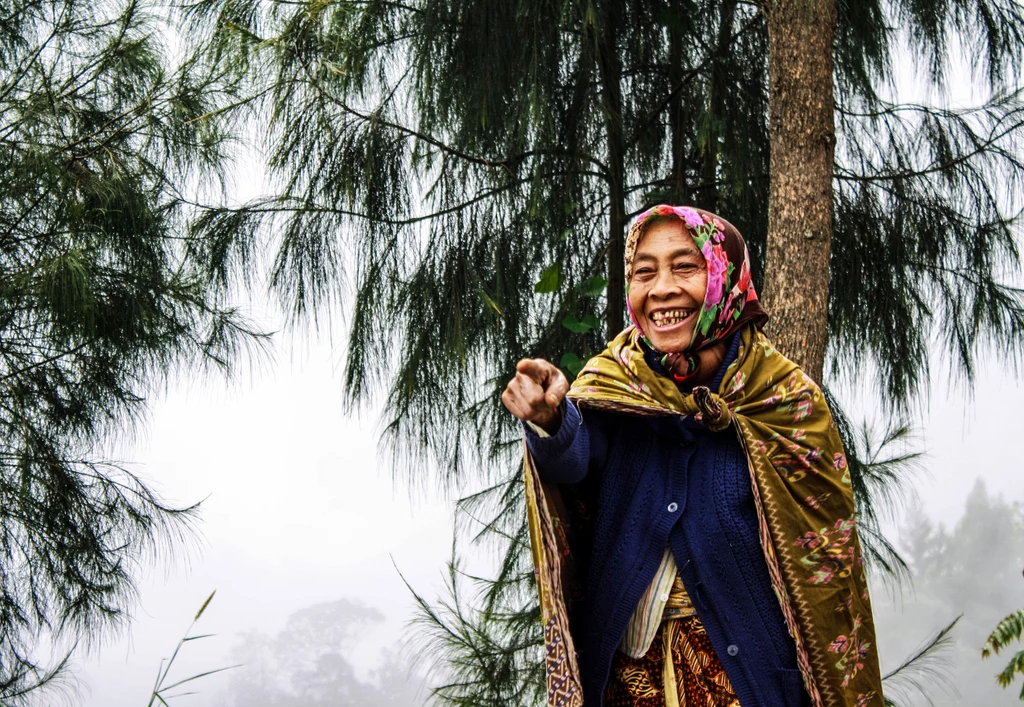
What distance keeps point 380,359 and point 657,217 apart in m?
1.70

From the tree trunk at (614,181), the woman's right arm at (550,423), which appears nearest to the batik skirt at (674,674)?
the woman's right arm at (550,423)

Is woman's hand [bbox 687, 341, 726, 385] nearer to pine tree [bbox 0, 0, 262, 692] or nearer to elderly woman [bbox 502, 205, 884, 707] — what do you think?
elderly woman [bbox 502, 205, 884, 707]

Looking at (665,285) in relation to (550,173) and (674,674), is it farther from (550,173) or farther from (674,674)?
(550,173)

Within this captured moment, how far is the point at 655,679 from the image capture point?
147 cm

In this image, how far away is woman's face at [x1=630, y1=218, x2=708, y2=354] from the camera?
152 cm

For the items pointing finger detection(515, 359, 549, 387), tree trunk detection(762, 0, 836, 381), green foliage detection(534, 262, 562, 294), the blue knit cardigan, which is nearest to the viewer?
pointing finger detection(515, 359, 549, 387)

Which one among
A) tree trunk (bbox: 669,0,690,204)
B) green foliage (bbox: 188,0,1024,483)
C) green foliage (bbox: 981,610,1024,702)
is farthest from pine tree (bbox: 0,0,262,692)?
green foliage (bbox: 981,610,1024,702)

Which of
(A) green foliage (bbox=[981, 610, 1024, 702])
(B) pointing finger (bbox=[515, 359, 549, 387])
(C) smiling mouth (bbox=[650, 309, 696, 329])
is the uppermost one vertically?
(C) smiling mouth (bbox=[650, 309, 696, 329])

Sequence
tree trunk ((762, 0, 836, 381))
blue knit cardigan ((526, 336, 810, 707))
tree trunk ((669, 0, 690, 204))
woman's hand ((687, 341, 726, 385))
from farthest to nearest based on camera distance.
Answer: tree trunk ((669, 0, 690, 204)), tree trunk ((762, 0, 836, 381)), woman's hand ((687, 341, 726, 385)), blue knit cardigan ((526, 336, 810, 707))

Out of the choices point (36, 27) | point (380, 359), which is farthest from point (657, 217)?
point (36, 27)

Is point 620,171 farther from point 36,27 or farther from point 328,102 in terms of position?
point 36,27

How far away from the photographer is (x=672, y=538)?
57.9 inches

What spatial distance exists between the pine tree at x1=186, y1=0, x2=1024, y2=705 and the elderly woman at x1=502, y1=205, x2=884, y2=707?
1.25 m

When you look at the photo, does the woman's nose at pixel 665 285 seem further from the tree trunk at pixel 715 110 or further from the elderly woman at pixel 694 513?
the tree trunk at pixel 715 110
